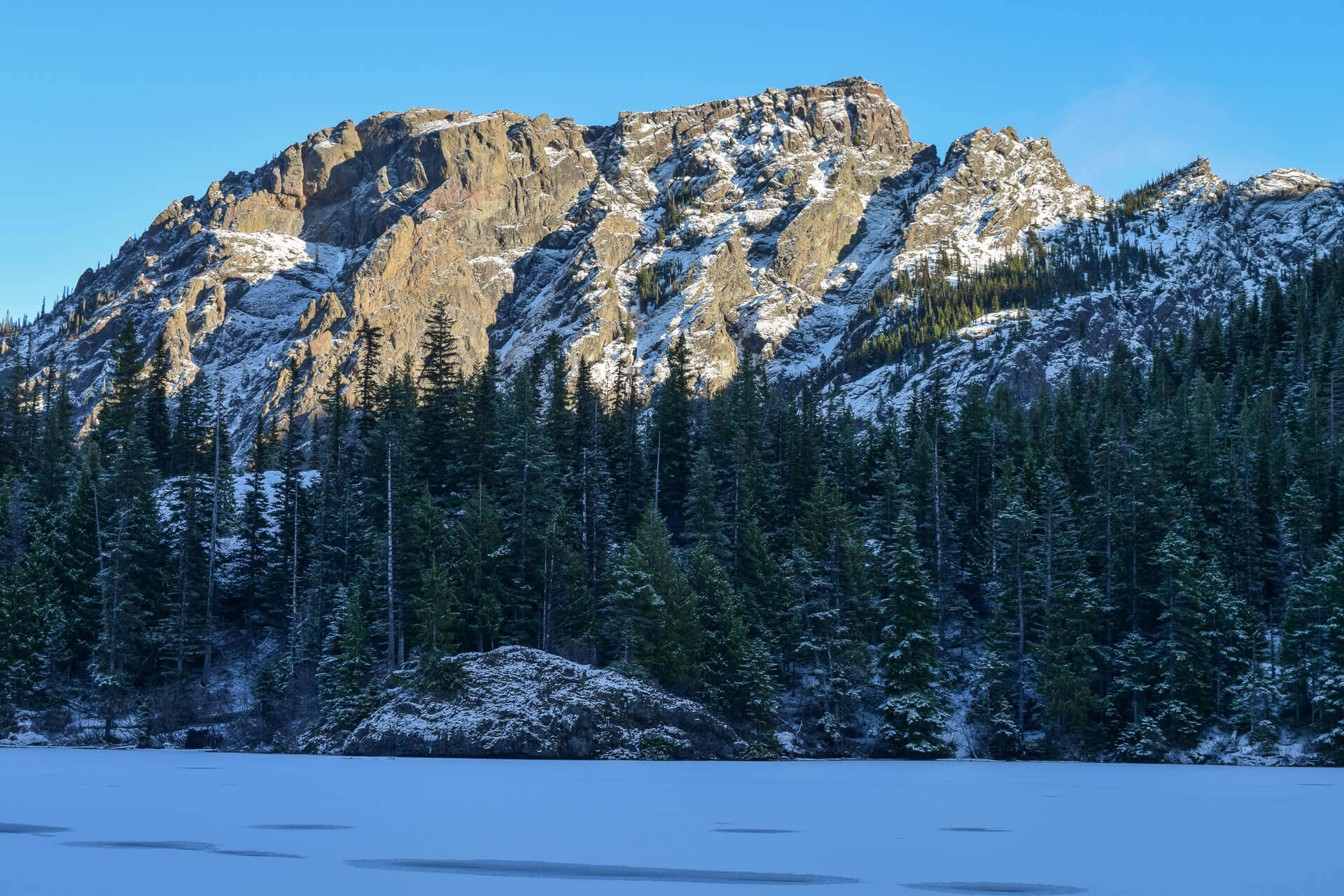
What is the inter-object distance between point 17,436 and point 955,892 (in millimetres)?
90801

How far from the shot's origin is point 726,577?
173ft

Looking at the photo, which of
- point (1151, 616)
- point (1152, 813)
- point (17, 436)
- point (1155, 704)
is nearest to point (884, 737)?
point (1155, 704)

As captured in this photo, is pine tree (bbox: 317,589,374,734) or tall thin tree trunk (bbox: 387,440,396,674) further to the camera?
tall thin tree trunk (bbox: 387,440,396,674)

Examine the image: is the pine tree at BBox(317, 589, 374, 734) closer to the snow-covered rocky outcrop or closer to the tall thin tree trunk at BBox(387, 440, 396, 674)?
the tall thin tree trunk at BBox(387, 440, 396, 674)

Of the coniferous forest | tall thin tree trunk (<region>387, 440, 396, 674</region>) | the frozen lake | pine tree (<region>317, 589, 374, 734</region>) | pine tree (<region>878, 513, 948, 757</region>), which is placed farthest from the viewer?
the coniferous forest

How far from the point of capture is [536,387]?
79.2 m

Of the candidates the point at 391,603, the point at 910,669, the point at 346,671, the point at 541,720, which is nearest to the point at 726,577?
the point at 910,669

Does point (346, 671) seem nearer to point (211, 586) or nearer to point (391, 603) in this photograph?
point (391, 603)

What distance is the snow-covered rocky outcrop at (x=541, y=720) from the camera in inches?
1534

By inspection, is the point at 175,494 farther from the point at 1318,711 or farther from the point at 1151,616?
the point at 1318,711

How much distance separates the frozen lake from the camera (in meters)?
11.9

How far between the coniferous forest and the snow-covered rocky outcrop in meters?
1.47

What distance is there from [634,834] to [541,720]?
950 inches

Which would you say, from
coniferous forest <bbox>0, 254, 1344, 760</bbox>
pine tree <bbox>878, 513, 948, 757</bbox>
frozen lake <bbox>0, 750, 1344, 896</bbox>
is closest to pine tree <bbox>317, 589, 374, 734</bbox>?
coniferous forest <bbox>0, 254, 1344, 760</bbox>
